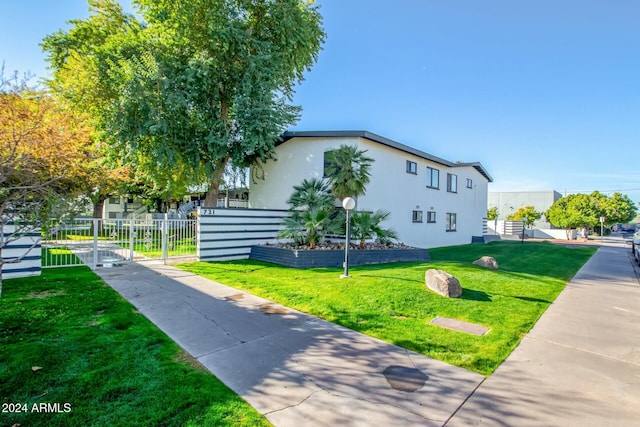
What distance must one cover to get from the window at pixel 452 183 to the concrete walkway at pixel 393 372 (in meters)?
15.6

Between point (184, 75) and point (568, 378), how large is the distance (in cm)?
1405

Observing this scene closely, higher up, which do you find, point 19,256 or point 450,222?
point 450,222

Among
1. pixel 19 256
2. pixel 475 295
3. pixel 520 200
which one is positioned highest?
pixel 520 200

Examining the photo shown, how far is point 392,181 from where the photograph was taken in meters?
15.7

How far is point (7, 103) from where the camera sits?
403cm

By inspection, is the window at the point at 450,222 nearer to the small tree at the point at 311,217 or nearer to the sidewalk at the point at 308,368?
the small tree at the point at 311,217

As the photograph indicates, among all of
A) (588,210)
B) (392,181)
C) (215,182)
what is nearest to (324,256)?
(392,181)

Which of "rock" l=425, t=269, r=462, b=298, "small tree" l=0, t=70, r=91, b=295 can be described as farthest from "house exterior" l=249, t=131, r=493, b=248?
"small tree" l=0, t=70, r=91, b=295

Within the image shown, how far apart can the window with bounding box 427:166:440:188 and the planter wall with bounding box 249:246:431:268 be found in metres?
7.76

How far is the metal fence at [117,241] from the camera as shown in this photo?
9062 mm

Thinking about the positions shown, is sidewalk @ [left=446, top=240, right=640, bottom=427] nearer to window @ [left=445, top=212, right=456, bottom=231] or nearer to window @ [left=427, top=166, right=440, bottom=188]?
window @ [left=427, top=166, right=440, bottom=188]

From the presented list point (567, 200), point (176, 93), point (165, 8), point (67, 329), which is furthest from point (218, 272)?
point (567, 200)

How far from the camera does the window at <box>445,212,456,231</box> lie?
20.9 metres

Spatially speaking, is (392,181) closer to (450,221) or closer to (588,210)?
(450,221)
